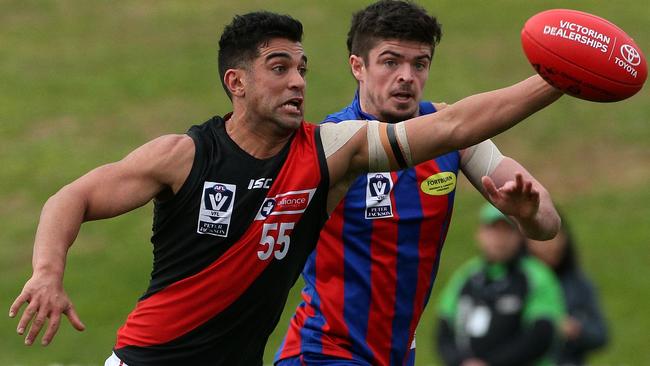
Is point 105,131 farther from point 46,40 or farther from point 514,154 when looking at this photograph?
point 514,154

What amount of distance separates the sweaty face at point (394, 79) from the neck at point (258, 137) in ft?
3.47

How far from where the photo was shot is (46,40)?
89.5 feet

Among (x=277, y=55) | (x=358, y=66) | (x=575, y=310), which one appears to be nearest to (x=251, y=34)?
(x=277, y=55)

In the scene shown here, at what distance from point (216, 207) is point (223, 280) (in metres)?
0.35

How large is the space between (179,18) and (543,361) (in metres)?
18.0

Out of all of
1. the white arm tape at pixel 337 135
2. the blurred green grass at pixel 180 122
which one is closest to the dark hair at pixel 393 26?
the white arm tape at pixel 337 135

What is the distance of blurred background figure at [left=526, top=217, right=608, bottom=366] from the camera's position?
11.6 meters

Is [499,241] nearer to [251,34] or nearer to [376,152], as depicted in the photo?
[376,152]

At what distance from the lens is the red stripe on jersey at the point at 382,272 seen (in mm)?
7895

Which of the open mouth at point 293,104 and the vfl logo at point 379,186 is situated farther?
the vfl logo at point 379,186

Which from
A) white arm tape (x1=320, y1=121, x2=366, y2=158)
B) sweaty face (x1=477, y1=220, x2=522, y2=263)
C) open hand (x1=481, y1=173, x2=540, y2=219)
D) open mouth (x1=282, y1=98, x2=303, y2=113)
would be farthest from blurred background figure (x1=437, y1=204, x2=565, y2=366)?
open mouth (x1=282, y1=98, x2=303, y2=113)

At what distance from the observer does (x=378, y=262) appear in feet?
25.9

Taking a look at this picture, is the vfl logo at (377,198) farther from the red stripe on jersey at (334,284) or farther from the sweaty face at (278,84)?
the sweaty face at (278,84)

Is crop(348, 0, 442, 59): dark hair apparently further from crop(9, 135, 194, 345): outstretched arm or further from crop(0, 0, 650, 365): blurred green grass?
crop(0, 0, 650, 365): blurred green grass
